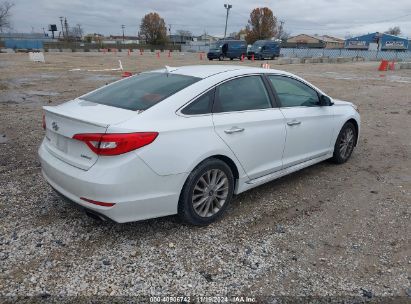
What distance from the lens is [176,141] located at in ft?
10.6

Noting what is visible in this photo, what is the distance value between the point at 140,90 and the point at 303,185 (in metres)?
2.48

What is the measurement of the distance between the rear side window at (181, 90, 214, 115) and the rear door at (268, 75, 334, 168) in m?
1.06

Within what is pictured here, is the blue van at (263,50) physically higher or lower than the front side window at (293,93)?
lower

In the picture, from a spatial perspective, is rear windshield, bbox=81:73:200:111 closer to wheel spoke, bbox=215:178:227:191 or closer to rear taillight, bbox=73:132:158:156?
rear taillight, bbox=73:132:158:156

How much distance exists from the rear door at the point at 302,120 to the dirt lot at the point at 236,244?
0.46 metres

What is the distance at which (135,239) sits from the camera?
11.5 ft

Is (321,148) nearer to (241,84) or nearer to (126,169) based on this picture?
(241,84)

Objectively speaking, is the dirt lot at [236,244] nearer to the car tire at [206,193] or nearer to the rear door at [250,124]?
the car tire at [206,193]

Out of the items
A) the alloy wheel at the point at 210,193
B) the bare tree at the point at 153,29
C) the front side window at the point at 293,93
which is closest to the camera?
the alloy wheel at the point at 210,193

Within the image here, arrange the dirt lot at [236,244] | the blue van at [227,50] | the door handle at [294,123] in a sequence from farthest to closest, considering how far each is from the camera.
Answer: the blue van at [227,50] → the door handle at [294,123] → the dirt lot at [236,244]

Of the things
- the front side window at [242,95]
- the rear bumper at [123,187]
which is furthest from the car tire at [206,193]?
the front side window at [242,95]

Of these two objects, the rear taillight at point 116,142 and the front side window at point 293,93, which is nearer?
the rear taillight at point 116,142

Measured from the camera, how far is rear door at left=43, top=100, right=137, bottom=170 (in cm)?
312

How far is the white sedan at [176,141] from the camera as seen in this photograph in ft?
10.1
